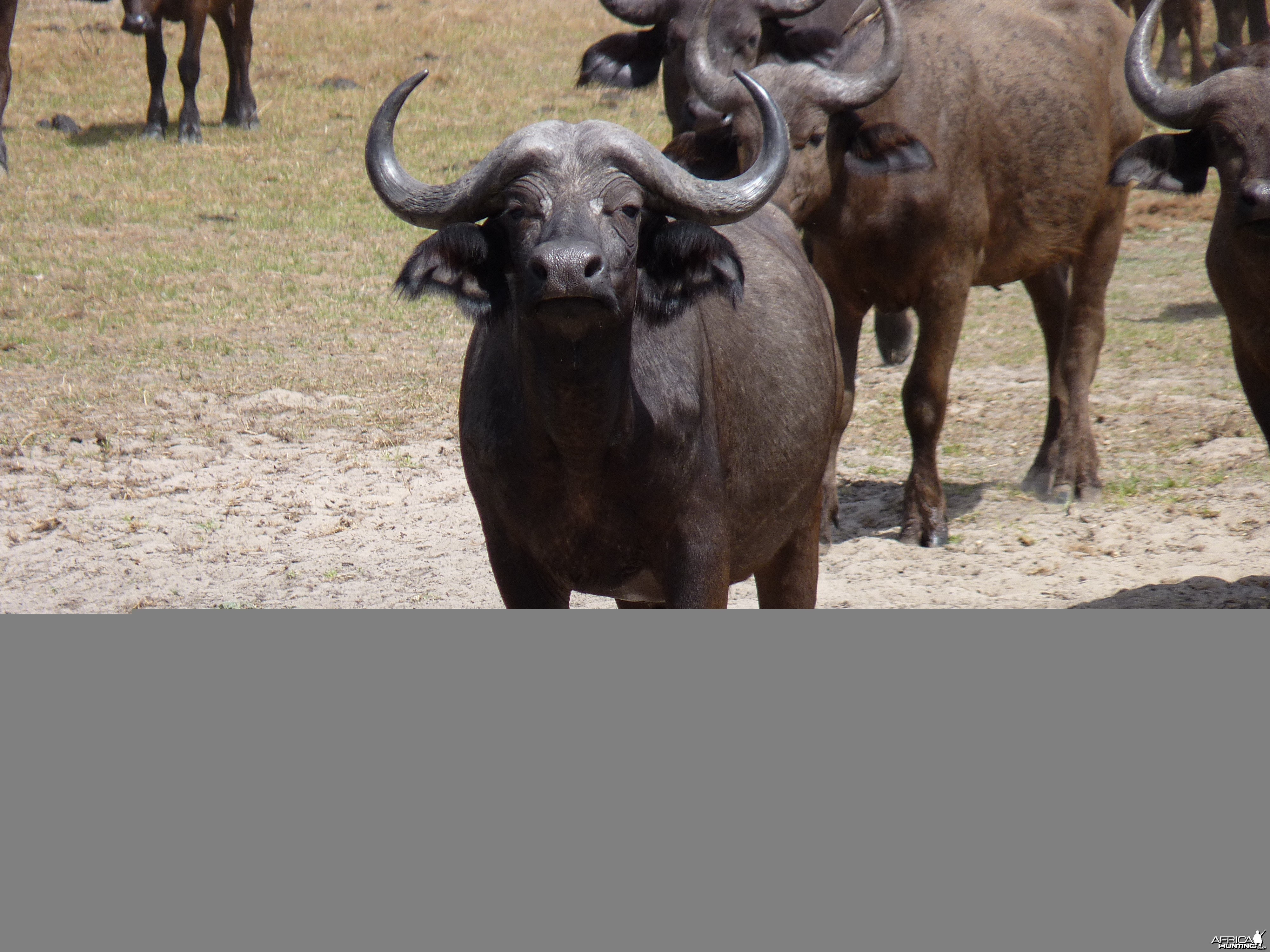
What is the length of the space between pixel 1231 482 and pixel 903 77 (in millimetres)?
2522

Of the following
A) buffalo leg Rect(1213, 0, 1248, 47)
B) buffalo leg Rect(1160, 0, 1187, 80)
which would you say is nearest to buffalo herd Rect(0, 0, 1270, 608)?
buffalo leg Rect(1213, 0, 1248, 47)

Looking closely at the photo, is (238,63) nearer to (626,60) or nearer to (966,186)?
(626,60)

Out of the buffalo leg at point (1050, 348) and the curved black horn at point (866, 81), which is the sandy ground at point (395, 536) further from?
the curved black horn at point (866, 81)

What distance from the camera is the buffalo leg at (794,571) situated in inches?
189

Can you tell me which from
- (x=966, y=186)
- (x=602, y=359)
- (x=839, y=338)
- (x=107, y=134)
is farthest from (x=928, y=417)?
(x=107, y=134)

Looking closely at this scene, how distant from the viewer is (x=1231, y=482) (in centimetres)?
→ 703

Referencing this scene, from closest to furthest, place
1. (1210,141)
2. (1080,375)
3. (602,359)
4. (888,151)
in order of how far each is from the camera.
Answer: (602,359), (1210,141), (888,151), (1080,375)

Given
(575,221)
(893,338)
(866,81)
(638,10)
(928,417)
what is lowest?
(893,338)

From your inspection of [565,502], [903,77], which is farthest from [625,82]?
[565,502]

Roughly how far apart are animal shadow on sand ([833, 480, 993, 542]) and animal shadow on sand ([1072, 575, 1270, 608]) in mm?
1245

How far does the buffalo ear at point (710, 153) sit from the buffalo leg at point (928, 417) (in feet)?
4.25

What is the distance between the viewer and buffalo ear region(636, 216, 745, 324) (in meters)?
3.50

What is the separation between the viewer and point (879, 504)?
732 cm

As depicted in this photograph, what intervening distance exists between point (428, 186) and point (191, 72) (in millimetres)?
13202
